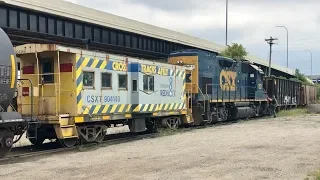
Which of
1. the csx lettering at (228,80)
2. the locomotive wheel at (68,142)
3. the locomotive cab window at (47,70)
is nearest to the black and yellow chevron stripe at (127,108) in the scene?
the locomotive wheel at (68,142)

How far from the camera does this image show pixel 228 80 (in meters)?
23.4

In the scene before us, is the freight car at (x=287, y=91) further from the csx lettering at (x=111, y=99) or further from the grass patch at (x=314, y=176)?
the grass patch at (x=314, y=176)

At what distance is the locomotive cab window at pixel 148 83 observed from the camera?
1558cm

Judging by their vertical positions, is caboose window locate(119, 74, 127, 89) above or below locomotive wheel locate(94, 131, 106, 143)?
above

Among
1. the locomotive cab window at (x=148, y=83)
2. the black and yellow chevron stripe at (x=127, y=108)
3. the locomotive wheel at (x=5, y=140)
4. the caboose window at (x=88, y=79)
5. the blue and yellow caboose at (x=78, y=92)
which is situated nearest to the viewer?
the locomotive wheel at (x=5, y=140)

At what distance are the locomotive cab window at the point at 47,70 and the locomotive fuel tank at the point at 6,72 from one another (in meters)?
2.33

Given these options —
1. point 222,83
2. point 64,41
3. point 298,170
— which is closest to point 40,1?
point 64,41

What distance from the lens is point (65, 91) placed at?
41.3 ft

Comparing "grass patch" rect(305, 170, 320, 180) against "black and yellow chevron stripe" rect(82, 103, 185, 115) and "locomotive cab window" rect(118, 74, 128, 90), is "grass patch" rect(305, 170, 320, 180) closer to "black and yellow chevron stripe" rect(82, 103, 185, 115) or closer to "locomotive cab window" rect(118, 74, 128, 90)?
"black and yellow chevron stripe" rect(82, 103, 185, 115)

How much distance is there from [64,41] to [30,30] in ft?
9.79

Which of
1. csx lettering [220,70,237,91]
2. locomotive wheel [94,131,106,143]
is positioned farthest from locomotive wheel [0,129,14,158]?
csx lettering [220,70,237,91]

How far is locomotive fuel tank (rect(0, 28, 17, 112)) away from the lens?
33.3ft

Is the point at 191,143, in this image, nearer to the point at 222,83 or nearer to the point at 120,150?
the point at 120,150

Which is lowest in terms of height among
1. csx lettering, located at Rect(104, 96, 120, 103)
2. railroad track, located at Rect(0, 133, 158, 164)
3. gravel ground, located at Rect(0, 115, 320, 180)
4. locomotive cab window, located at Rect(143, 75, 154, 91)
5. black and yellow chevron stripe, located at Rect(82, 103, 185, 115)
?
railroad track, located at Rect(0, 133, 158, 164)
